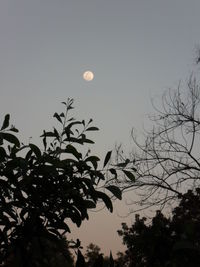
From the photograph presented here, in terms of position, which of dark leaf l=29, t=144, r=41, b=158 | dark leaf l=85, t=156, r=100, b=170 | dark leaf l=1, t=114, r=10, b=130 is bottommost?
dark leaf l=85, t=156, r=100, b=170

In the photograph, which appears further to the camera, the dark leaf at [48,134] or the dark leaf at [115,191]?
the dark leaf at [48,134]

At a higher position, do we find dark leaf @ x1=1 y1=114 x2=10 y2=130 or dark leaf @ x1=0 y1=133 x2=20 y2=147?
dark leaf @ x1=1 y1=114 x2=10 y2=130

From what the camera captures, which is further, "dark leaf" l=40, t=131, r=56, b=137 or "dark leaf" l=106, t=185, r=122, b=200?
"dark leaf" l=40, t=131, r=56, b=137

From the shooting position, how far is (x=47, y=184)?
2.81 m

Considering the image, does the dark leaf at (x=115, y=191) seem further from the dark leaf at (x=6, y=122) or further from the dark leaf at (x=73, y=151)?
the dark leaf at (x=6, y=122)

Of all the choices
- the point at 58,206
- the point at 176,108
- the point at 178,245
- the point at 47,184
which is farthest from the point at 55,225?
the point at 176,108

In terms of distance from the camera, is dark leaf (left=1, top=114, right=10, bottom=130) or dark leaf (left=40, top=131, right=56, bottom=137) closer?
→ dark leaf (left=1, top=114, right=10, bottom=130)

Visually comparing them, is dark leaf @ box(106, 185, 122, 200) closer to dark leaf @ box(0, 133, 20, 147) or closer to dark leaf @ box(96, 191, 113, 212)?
dark leaf @ box(96, 191, 113, 212)

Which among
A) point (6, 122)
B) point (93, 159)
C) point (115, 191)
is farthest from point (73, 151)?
point (6, 122)

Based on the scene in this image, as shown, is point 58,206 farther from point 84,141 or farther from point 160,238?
point 160,238

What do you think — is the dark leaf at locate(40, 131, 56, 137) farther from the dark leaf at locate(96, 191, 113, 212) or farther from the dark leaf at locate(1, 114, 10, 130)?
the dark leaf at locate(96, 191, 113, 212)

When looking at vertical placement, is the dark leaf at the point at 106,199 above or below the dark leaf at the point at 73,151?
below

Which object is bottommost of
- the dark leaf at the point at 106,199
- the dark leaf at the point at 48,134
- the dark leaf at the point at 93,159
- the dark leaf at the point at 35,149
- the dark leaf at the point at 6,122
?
the dark leaf at the point at 106,199

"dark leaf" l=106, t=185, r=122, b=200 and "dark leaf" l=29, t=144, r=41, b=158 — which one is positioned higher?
"dark leaf" l=29, t=144, r=41, b=158
